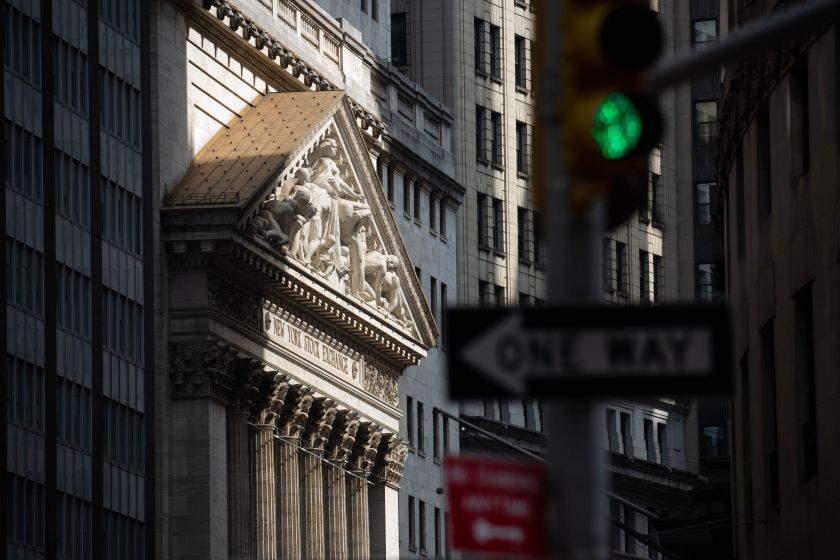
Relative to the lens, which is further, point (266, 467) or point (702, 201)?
point (702, 201)

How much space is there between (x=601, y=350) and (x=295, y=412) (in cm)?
6836

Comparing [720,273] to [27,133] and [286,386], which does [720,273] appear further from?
[27,133]

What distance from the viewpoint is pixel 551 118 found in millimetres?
14078

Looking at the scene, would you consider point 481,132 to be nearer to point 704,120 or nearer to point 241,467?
point 704,120

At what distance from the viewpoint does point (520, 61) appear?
384 feet

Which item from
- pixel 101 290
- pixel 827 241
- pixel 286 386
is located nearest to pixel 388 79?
pixel 286 386

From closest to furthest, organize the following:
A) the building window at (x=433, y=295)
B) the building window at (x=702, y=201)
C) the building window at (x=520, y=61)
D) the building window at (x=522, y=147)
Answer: the building window at (x=433, y=295)
the building window at (x=522, y=147)
the building window at (x=520, y=61)
the building window at (x=702, y=201)

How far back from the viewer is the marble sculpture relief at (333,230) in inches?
3029

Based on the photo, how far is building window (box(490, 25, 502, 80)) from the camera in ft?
377

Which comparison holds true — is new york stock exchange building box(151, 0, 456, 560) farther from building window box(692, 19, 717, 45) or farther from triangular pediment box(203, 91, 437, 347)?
building window box(692, 19, 717, 45)

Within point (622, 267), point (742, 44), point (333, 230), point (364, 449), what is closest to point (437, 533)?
point (364, 449)

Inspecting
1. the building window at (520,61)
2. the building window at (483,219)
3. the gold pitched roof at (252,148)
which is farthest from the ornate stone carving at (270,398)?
the building window at (520,61)

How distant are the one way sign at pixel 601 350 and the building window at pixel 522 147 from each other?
101812 mm

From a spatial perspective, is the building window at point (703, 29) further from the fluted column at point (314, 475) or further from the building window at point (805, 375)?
the building window at point (805, 375)
